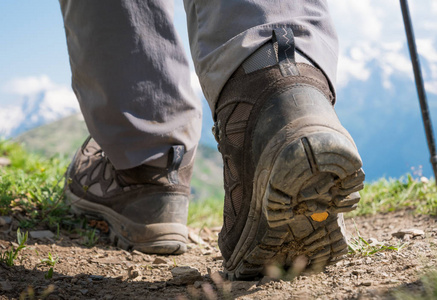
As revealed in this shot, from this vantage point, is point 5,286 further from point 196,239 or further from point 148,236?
point 196,239

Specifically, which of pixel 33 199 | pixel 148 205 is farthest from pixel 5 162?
pixel 148 205

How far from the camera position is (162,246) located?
2352 mm

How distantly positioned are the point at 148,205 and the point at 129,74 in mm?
727

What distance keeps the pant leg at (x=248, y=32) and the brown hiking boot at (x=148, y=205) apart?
2.87 ft

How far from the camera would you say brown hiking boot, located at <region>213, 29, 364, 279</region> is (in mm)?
1194

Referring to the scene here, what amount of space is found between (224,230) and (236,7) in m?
0.79

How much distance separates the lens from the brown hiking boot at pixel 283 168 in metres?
1.19

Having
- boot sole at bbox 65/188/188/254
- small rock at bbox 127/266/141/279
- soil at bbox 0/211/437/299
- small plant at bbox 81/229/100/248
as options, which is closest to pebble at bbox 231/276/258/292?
soil at bbox 0/211/437/299

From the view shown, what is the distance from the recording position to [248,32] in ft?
4.62

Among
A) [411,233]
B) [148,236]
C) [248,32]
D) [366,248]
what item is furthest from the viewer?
[148,236]

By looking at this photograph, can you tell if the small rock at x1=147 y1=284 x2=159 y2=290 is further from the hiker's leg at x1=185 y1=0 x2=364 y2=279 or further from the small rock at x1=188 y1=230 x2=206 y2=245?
the small rock at x1=188 y1=230 x2=206 y2=245

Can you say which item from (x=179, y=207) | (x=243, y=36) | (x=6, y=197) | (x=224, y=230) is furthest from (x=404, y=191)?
(x=6, y=197)

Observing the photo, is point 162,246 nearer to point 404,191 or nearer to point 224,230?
point 224,230

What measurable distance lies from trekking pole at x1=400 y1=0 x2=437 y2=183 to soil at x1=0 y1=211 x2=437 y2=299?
828 mm
